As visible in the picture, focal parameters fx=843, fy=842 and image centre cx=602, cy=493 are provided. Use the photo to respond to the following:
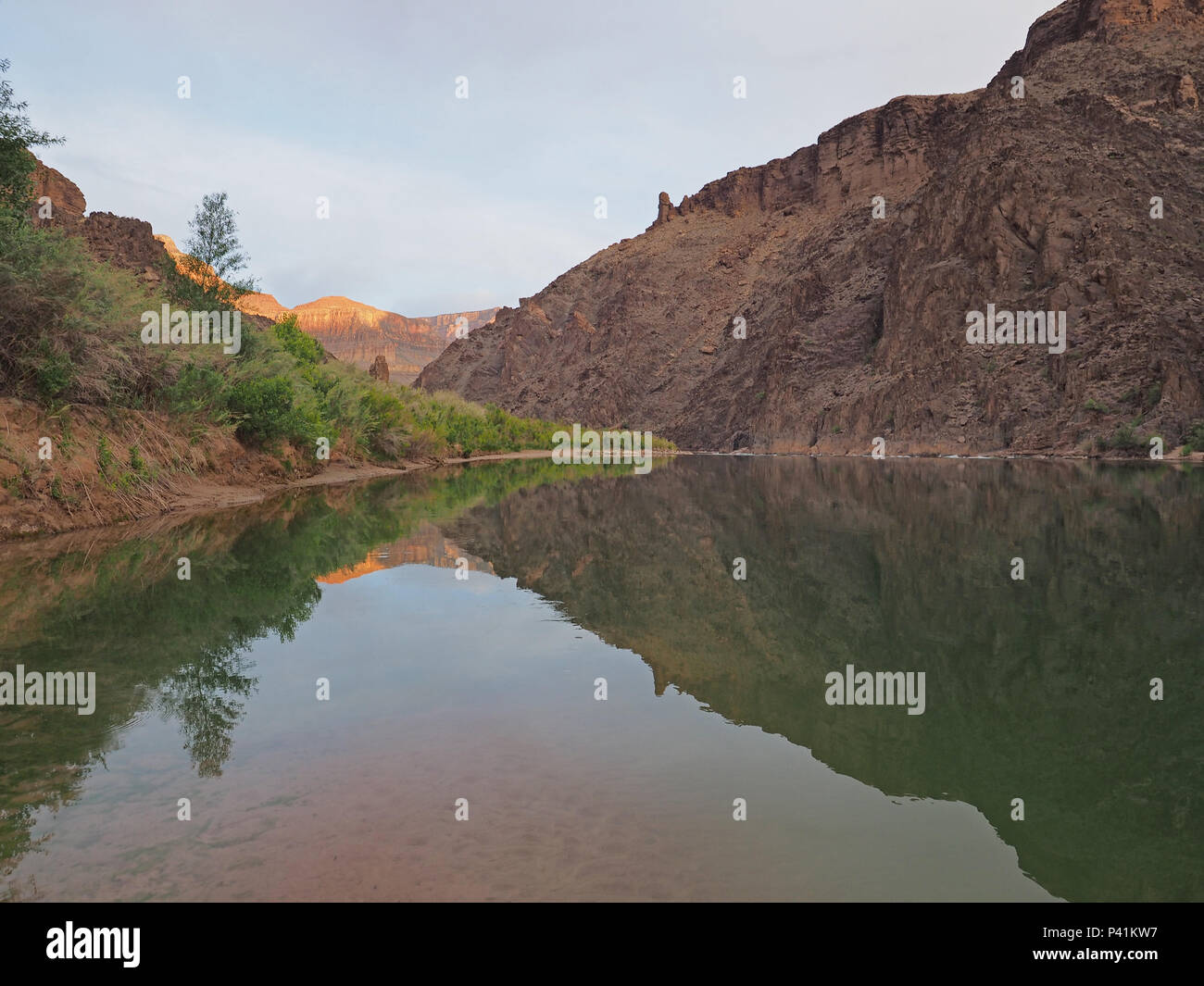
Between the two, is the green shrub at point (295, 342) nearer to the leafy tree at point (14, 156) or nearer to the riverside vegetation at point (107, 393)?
the riverside vegetation at point (107, 393)

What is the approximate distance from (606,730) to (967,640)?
4134 millimetres

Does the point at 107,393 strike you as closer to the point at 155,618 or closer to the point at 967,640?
the point at 155,618

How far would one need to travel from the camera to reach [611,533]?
57.0 feet

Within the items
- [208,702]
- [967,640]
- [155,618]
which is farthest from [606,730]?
[155,618]

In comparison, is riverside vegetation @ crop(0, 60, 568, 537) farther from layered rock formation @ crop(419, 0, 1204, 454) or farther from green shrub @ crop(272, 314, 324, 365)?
layered rock formation @ crop(419, 0, 1204, 454)

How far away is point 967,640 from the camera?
7949mm

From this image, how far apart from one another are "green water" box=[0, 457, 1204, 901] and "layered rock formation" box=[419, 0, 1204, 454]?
5169 centimetres

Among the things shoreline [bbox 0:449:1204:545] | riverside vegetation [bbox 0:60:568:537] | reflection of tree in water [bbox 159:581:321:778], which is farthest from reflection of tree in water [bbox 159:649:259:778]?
riverside vegetation [bbox 0:60:568:537]

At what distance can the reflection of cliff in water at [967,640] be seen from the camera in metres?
4.41

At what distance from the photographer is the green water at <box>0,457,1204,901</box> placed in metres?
3.78

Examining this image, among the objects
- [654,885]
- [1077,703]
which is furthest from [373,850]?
[1077,703]
